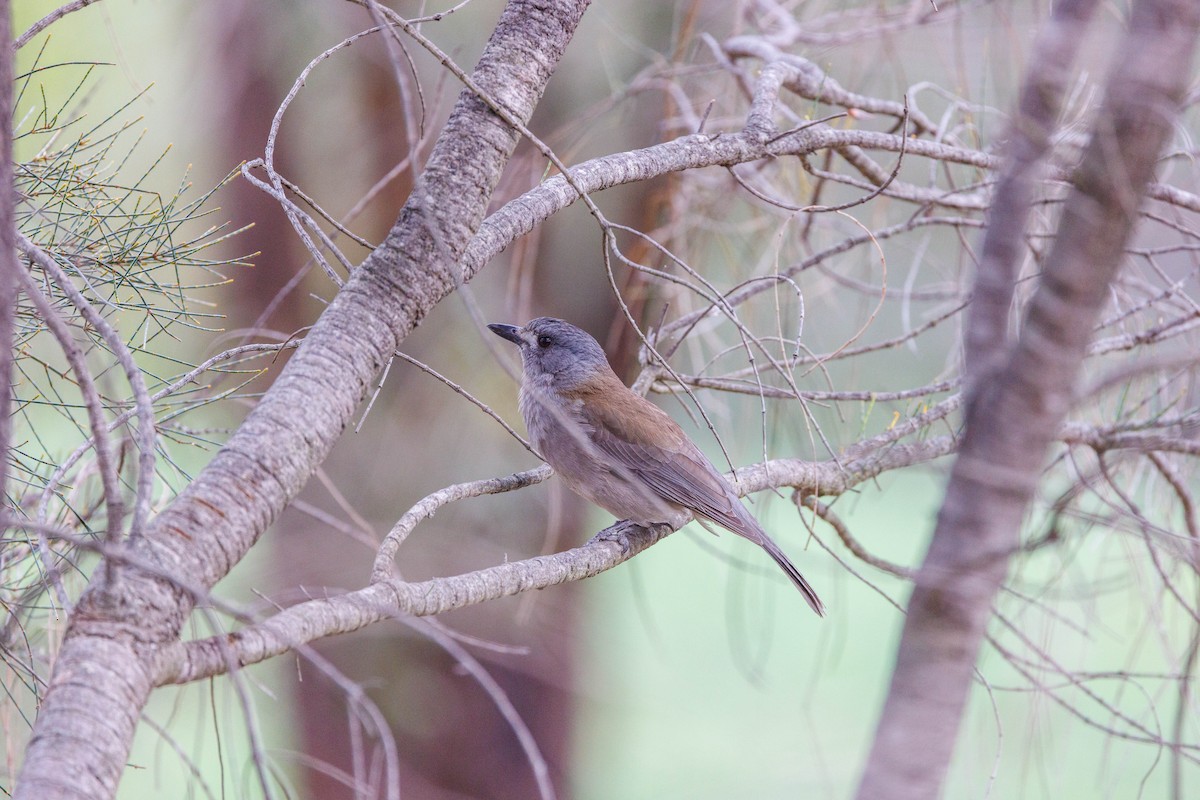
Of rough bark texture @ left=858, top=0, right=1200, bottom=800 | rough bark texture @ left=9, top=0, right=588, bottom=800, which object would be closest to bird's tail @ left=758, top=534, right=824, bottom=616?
rough bark texture @ left=9, top=0, right=588, bottom=800

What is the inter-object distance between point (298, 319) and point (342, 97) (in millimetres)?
1174

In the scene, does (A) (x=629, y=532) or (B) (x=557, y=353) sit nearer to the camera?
(A) (x=629, y=532)

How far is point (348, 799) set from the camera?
5.42 metres

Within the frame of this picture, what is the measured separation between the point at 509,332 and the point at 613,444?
2.04ft

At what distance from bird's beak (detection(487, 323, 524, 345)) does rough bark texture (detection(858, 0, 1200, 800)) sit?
2966 mm

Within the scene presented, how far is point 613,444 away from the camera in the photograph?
370cm

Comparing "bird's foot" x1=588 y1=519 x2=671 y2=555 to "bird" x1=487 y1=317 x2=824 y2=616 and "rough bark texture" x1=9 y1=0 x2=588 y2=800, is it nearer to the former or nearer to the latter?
"bird" x1=487 y1=317 x2=824 y2=616

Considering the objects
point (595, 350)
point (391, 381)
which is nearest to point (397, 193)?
point (391, 381)

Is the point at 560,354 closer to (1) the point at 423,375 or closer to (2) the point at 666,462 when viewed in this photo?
(2) the point at 666,462

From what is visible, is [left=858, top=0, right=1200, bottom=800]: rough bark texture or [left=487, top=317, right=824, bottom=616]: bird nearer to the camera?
[left=858, top=0, right=1200, bottom=800]: rough bark texture

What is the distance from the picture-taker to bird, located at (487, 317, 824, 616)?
3359 millimetres

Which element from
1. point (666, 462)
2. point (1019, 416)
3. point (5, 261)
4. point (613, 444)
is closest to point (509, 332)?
point (613, 444)

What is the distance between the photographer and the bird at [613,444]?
3359 millimetres

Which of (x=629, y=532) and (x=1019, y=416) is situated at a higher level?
(x=629, y=532)
